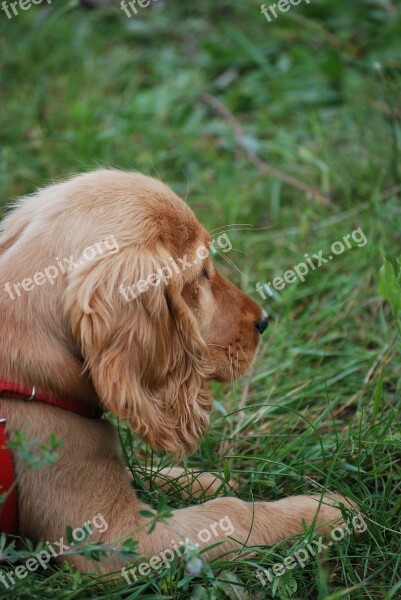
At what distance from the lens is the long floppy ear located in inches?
90.9

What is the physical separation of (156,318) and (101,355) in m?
0.23

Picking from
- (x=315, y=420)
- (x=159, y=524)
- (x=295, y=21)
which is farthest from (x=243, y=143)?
(x=159, y=524)

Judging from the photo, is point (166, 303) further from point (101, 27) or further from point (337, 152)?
point (101, 27)

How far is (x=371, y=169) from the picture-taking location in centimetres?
464

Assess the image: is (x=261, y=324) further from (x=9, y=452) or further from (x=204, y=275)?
(x=9, y=452)

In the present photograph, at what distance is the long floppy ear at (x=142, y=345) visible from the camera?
90.9 inches

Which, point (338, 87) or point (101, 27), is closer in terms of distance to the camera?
point (338, 87)

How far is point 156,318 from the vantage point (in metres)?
2.45

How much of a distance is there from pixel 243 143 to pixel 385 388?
2534 mm

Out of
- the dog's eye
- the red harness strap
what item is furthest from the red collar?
the dog's eye

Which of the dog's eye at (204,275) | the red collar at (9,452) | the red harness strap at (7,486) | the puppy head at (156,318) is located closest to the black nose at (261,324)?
the puppy head at (156,318)

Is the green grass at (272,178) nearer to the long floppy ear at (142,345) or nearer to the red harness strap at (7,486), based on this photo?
the red harness strap at (7,486)

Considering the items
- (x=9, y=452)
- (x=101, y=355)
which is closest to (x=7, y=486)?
(x=9, y=452)

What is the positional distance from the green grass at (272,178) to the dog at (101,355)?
0.19 meters
